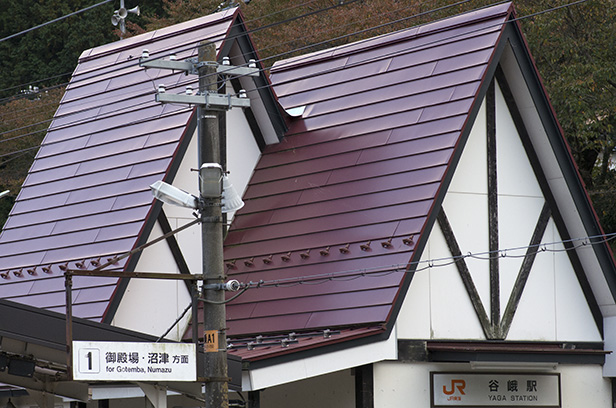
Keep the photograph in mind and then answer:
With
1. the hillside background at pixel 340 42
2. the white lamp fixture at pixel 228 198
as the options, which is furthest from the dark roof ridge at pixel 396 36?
the white lamp fixture at pixel 228 198

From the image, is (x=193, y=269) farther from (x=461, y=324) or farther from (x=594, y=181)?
(x=594, y=181)

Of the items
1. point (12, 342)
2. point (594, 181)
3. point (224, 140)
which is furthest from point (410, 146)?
point (594, 181)

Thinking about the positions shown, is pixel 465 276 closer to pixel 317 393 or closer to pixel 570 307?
pixel 570 307

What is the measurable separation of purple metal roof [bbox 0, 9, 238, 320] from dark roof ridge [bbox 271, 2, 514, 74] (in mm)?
2318

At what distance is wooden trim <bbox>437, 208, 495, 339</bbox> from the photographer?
15578 mm

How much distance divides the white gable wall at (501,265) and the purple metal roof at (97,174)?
167 inches

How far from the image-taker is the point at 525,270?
16.3m

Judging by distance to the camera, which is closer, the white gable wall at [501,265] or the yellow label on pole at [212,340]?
the yellow label on pole at [212,340]

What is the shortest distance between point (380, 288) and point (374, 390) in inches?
54.0

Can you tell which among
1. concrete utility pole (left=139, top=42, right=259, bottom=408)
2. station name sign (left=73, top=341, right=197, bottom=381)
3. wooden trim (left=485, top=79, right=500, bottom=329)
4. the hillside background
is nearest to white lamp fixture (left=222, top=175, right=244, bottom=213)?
concrete utility pole (left=139, top=42, right=259, bottom=408)

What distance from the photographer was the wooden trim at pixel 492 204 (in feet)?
52.1

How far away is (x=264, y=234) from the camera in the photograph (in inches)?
666

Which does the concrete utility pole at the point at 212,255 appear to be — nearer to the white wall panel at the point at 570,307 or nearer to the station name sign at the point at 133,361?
the station name sign at the point at 133,361

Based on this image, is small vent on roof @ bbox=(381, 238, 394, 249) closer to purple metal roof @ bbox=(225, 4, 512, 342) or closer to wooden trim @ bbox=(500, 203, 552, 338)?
purple metal roof @ bbox=(225, 4, 512, 342)
